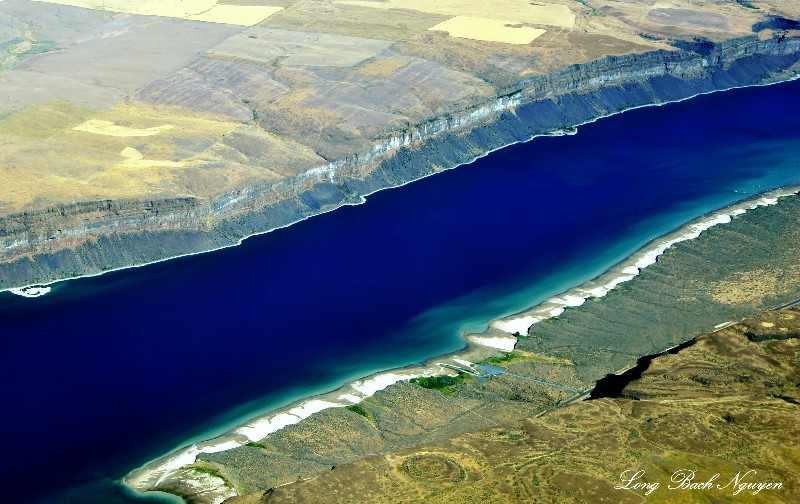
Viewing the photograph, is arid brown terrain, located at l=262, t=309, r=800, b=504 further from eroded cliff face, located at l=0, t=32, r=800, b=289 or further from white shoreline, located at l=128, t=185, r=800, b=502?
eroded cliff face, located at l=0, t=32, r=800, b=289

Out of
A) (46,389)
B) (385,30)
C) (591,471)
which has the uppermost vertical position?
(385,30)

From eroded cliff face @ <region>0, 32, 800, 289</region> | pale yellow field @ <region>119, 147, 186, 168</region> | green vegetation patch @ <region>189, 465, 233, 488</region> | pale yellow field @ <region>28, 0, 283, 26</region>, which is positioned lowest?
green vegetation patch @ <region>189, 465, 233, 488</region>

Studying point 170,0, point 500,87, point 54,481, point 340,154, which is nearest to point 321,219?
point 340,154

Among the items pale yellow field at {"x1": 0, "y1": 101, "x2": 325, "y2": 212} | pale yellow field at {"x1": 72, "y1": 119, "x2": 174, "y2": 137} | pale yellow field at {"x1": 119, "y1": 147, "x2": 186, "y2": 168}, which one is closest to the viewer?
pale yellow field at {"x1": 0, "y1": 101, "x2": 325, "y2": 212}

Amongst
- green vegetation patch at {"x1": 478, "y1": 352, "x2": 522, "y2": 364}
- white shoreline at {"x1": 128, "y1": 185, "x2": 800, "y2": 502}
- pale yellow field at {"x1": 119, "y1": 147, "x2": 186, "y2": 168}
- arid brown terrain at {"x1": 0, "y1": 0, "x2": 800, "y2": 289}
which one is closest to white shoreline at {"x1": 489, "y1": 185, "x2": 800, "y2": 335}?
white shoreline at {"x1": 128, "y1": 185, "x2": 800, "y2": 502}

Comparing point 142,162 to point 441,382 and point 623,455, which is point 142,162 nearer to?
point 441,382

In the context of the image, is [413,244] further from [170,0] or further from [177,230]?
[170,0]
